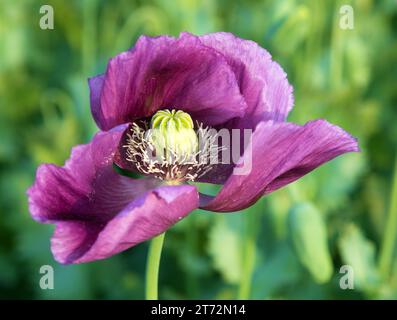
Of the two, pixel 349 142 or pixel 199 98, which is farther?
pixel 199 98

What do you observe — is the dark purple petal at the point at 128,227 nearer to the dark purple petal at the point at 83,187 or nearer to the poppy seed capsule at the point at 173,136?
the dark purple petal at the point at 83,187

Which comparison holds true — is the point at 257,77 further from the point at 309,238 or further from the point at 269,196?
the point at 269,196

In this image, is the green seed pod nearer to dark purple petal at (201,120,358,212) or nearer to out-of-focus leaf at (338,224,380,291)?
out-of-focus leaf at (338,224,380,291)

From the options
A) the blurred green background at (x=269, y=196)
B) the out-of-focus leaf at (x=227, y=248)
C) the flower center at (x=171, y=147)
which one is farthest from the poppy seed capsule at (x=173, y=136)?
the out-of-focus leaf at (x=227, y=248)

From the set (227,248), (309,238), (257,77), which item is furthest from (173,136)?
(227,248)

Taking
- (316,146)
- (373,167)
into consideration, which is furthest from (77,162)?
(373,167)
